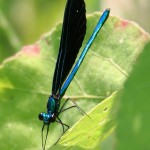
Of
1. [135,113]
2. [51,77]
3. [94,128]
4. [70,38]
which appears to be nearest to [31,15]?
[70,38]

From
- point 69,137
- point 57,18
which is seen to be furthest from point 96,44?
point 57,18

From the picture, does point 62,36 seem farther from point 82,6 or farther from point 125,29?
point 125,29

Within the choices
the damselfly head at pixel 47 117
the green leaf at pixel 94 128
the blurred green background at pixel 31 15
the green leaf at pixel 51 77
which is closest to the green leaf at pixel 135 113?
the green leaf at pixel 94 128

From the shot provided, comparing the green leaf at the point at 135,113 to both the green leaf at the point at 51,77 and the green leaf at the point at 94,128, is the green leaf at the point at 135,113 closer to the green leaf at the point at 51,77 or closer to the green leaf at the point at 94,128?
the green leaf at the point at 94,128

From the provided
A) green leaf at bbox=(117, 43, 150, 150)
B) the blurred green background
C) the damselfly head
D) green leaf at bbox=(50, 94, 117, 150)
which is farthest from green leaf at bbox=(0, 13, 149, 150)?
the blurred green background

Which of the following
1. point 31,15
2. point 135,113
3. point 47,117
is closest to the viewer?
point 135,113

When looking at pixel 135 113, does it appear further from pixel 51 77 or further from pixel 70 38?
pixel 70 38
